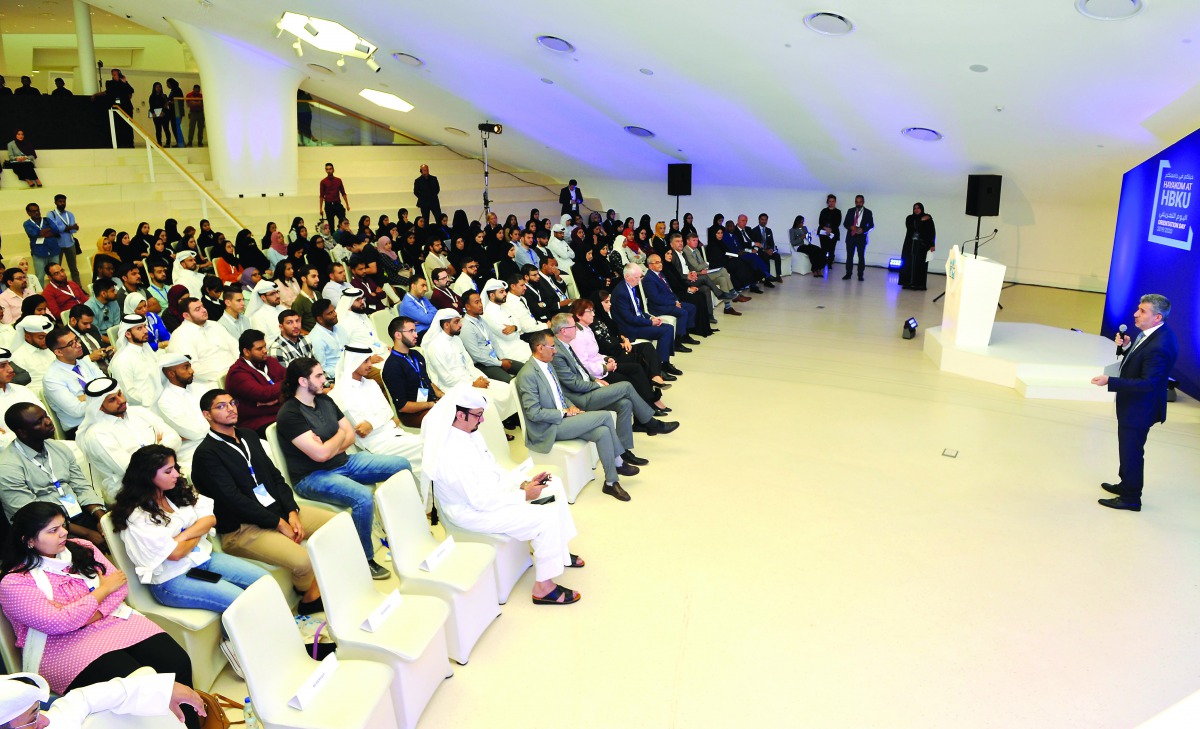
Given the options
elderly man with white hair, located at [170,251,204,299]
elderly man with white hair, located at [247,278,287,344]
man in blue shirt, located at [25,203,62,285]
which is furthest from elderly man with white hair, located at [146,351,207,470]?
man in blue shirt, located at [25,203,62,285]

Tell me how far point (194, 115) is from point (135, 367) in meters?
11.2

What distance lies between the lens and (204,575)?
3621 millimetres

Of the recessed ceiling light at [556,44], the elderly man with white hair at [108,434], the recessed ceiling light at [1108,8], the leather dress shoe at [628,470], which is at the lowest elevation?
the leather dress shoe at [628,470]

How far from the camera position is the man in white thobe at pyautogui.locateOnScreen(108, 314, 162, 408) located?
216 inches

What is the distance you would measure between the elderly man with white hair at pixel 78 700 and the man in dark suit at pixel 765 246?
11633mm

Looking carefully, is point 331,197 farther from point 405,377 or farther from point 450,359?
point 405,377

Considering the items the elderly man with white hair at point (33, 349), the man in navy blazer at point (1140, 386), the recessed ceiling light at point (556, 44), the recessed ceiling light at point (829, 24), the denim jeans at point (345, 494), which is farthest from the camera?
the recessed ceiling light at point (556, 44)

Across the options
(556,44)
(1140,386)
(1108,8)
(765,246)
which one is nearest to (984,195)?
(765,246)

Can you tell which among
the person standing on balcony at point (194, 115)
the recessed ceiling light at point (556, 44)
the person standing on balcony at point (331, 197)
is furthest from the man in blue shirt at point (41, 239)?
the recessed ceiling light at point (556, 44)

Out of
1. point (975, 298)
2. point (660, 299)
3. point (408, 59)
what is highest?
point (408, 59)

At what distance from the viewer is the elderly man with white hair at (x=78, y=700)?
2.30m

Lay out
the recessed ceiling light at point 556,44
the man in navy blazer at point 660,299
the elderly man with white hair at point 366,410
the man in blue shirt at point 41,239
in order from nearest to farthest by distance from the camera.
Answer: the elderly man with white hair at point 366,410
the man in navy blazer at point 660,299
the recessed ceiling light at point 556,44
the man in blue shirt at point 41,239

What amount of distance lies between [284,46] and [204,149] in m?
2.98

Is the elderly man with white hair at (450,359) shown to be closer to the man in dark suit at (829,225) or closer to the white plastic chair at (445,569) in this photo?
the white plastic chair at (445,569)
